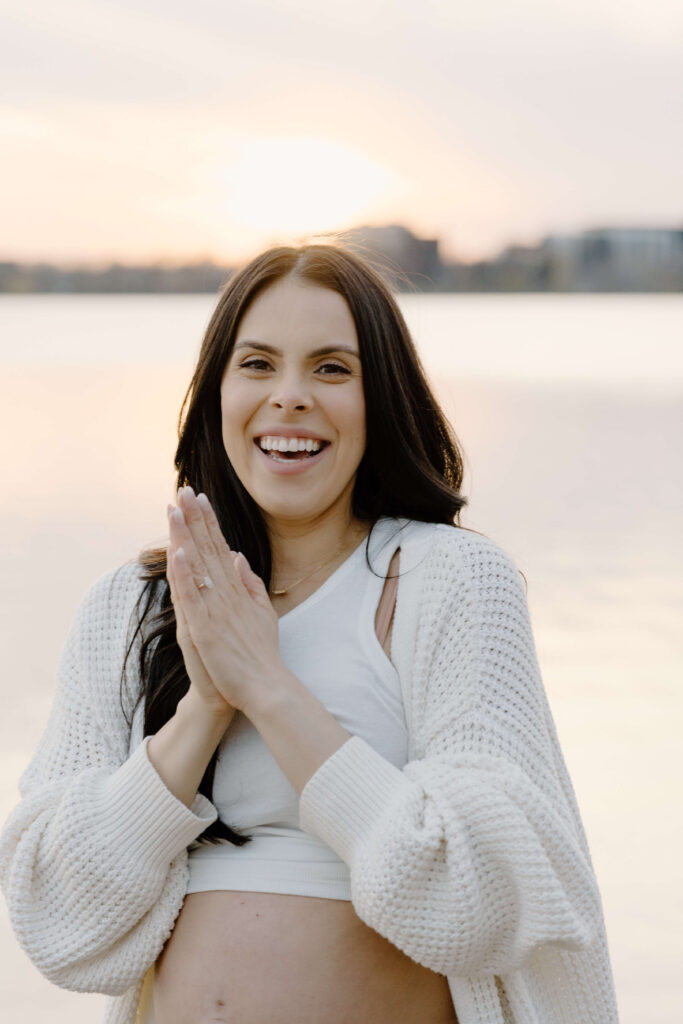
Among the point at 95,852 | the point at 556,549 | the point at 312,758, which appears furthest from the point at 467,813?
the point at 556,549

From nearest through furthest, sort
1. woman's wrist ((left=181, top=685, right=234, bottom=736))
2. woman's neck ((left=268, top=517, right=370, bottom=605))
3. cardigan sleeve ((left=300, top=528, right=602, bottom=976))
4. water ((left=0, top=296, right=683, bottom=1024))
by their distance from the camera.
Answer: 1. cardigan sleeve ((left=300, top=528, right=602, bottom=976))
2. woman's wrist ((left=181, top=685, right=234, bottom=736))
3. woman's neck ((left=268, top=517, right=370, bottom=605))
4. water ((left=0, top=296, right=683, bottom=1024))

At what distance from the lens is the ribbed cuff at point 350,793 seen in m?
1.35

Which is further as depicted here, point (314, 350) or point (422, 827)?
point (314, 350)

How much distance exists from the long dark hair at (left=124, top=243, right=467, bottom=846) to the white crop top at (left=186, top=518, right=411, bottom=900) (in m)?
0.02

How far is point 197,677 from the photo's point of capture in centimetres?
143

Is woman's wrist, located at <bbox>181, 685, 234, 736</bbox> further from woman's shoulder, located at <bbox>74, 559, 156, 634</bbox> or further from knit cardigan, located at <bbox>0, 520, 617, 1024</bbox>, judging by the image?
woman's shoulder, located at <bbox>74, 559, 156, 634</bbox>

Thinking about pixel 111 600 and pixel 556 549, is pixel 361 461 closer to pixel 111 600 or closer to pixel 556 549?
pixel 111 600

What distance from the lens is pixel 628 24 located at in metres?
9.87

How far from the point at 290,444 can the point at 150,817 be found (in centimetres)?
44

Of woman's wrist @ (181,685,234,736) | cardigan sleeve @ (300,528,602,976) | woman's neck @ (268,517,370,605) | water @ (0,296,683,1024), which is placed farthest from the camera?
water @ (0,296,683,1024)

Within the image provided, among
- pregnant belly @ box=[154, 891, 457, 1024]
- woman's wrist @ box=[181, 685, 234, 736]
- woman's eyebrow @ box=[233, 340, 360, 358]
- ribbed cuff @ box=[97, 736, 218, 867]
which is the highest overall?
woman's eyebrow @ box=[233, 340, 360, 358]

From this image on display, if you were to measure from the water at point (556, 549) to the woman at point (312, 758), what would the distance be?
300 millimetres

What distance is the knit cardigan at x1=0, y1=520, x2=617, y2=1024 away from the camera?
51.9 inches

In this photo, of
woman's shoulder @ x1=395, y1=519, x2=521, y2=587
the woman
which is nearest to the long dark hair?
the woman
